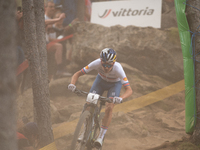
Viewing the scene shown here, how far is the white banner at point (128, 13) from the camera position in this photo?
6.87 m

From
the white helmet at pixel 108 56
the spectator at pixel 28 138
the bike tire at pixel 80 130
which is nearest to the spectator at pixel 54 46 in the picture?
the spectator at pixel 28 138

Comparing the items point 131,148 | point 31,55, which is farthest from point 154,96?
point 31,55

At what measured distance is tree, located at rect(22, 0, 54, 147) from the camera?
11.6ft

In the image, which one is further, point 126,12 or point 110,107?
point 126,12

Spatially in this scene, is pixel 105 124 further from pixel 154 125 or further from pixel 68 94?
pixel 68 94

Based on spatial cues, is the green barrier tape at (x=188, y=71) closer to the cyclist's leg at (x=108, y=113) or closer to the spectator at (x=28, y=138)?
the cyclist's leg at (x=108, y=113)

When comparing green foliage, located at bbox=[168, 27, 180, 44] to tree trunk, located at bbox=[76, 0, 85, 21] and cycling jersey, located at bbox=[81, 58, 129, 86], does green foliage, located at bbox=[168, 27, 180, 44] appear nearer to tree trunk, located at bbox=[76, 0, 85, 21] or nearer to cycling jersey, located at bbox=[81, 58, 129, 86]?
tree trunk, located at bbox=[76, 0, 85, 21]

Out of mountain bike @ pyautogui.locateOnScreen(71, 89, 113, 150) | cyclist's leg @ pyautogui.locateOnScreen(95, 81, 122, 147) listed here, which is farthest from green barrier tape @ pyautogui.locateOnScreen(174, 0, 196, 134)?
mountain bike @ pyautogui.locateOnScreen(71, 89, 113, 150)

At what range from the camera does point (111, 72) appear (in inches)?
158

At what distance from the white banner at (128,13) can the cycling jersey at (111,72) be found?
362cm

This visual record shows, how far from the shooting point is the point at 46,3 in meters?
7.10

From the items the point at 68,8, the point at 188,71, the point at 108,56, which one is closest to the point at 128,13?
A: the point at 68,8

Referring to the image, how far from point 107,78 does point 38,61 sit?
1.39m

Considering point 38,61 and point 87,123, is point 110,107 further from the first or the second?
point 38,61
